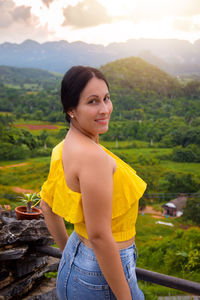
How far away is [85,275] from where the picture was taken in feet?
2.81

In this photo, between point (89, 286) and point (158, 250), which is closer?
point (89, 286)

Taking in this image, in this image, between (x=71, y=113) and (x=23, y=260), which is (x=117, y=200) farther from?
(x=23, y=260)

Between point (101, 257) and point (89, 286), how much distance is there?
128 millimetres

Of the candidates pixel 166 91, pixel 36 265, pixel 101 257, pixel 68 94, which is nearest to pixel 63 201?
pixel 101 257

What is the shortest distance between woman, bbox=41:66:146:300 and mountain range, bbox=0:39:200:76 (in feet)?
292

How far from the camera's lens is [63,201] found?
0.89 metres

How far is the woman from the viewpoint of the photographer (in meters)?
0.76

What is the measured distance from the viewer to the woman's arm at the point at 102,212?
0.74 metres

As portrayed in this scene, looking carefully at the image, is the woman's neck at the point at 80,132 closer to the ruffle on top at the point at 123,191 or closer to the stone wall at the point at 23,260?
the ruffle on top at the point at 123,191

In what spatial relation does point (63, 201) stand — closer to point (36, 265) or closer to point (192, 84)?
point (36, 265)

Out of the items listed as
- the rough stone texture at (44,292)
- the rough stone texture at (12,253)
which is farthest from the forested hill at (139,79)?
the rough stone texture at (12,253)

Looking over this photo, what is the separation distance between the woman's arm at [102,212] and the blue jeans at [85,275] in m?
0.06

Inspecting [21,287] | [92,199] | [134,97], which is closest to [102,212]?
[92,199]

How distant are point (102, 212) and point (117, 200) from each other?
10 cm
